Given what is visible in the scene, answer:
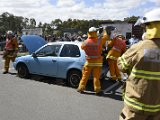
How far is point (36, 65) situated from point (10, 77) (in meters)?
1.59

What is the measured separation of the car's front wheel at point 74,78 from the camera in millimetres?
10477

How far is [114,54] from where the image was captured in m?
11.5

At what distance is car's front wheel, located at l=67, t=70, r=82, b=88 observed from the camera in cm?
1048

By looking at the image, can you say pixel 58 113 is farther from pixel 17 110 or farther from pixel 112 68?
pixel 112 68

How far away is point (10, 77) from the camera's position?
12711 millimetres

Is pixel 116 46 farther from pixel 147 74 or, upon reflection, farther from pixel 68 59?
pixel 147 74

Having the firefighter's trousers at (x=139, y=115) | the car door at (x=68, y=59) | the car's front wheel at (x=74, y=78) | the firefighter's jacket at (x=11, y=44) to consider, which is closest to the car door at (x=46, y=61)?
the car door at (x=68, y=59)

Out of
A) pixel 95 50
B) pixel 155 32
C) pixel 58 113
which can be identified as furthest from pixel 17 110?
pixel 155 32

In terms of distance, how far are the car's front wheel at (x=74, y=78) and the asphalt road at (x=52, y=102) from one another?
0.21m

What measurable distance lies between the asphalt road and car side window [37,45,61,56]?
1.01 metres

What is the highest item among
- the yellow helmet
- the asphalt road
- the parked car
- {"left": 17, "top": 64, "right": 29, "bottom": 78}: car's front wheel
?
the yellow helmet

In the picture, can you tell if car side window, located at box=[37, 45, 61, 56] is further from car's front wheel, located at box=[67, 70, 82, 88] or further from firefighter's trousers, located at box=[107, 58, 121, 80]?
firefighter's trousers, located at box=[107, 58, 121, 80]

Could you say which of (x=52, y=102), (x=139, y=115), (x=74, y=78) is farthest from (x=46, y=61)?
(x=139, y=115)

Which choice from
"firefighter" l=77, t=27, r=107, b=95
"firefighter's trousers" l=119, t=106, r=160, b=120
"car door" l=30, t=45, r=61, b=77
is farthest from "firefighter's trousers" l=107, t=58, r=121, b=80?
"firefighter's trousers" l=119, t=106, r=160, b=120
